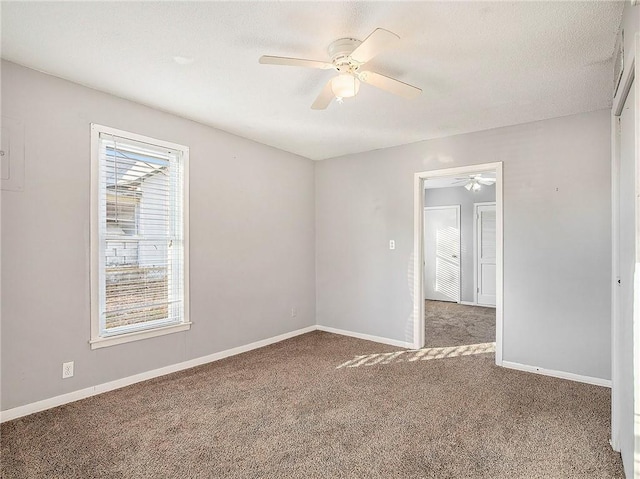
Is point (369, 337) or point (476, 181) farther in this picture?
point (476, 181)

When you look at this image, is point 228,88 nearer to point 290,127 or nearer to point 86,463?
point 290,127

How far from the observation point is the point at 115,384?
303 cm

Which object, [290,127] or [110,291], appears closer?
[110,291]

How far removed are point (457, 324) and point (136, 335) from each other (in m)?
4.36

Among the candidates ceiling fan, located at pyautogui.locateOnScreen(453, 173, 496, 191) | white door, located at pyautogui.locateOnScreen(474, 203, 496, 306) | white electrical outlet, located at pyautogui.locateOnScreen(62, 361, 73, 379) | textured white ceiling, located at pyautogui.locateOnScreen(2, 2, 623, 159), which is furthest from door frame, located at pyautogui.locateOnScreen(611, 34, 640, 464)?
white door, located at pyautogui.locateOnScreen(474, 203, 496, 306)

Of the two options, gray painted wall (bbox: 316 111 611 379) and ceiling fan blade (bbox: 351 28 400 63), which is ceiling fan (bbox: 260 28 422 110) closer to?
ceiling fan blade (bbox: 351 28 400 63)

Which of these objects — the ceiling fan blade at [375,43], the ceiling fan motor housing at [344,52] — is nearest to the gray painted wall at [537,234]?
the ceiling fan motor housing at [344,52]

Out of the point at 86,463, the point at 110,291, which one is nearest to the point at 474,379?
the point at 86,463

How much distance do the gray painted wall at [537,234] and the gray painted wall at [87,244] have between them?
4.26 ft

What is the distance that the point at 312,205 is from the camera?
5.19 metres

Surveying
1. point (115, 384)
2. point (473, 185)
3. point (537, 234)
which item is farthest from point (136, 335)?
point (473, 185)

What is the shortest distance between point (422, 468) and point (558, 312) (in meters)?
2.28

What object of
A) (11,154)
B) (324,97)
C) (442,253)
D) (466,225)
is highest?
(324,97)

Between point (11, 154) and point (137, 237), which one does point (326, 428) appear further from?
point (11, 154)
